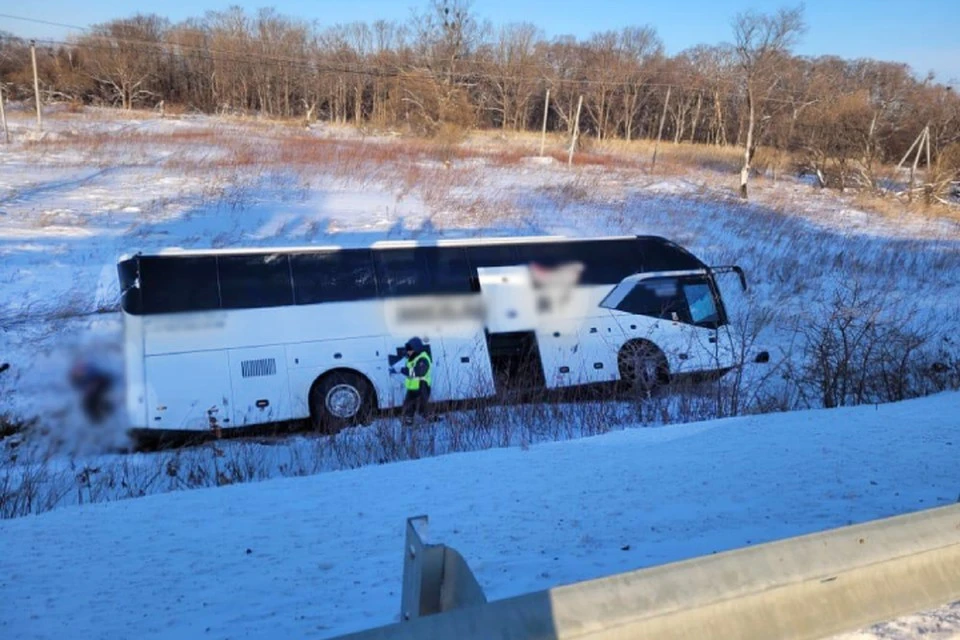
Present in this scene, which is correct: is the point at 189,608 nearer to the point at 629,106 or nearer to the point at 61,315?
the point at 61,315

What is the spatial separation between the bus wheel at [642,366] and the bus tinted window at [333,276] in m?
3.78

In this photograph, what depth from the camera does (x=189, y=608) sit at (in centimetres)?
287

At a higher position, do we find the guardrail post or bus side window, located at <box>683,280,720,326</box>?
the guardrail post

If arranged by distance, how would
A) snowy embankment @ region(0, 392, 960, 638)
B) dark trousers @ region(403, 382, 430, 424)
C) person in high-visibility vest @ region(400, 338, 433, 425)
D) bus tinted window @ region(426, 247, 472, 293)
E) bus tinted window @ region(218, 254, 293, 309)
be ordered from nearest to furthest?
1. snowy embankment @ region(0, 392, 960, 638)
2. bus tinted window @ region(218, 254, 293, 309)
3. dark trousers @ region(403, 382, 430, 424)
4. person in high-visibility vest @ region(400, 338, 433, 425)
5. bus tinted window @ region(426, 247, 472, 293)

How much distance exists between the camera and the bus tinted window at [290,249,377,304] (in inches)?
385

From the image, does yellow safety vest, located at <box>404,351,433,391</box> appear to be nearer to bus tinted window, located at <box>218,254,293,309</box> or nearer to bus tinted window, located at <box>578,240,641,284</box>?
bus tinted window, located at <box>218,254,293,309</box>

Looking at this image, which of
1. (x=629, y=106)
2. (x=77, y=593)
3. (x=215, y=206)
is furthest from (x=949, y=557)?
(x=629, y=106)

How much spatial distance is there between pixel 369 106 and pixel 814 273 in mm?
43421

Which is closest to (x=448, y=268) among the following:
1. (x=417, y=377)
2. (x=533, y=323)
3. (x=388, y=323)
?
(x=388, y=323)

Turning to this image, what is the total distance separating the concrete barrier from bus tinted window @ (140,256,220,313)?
847 cm

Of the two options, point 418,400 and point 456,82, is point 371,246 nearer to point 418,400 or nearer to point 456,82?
point 418,400

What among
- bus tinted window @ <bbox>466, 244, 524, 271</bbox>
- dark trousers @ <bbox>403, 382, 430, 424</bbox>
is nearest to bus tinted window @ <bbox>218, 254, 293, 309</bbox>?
dark trousers @ <bbox>403, 382, 430, 424</bbox>

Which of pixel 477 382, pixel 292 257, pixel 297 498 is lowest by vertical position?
pixel 477 382

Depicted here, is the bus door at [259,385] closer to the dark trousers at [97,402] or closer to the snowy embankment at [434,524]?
the dark trousers at [97,402]
